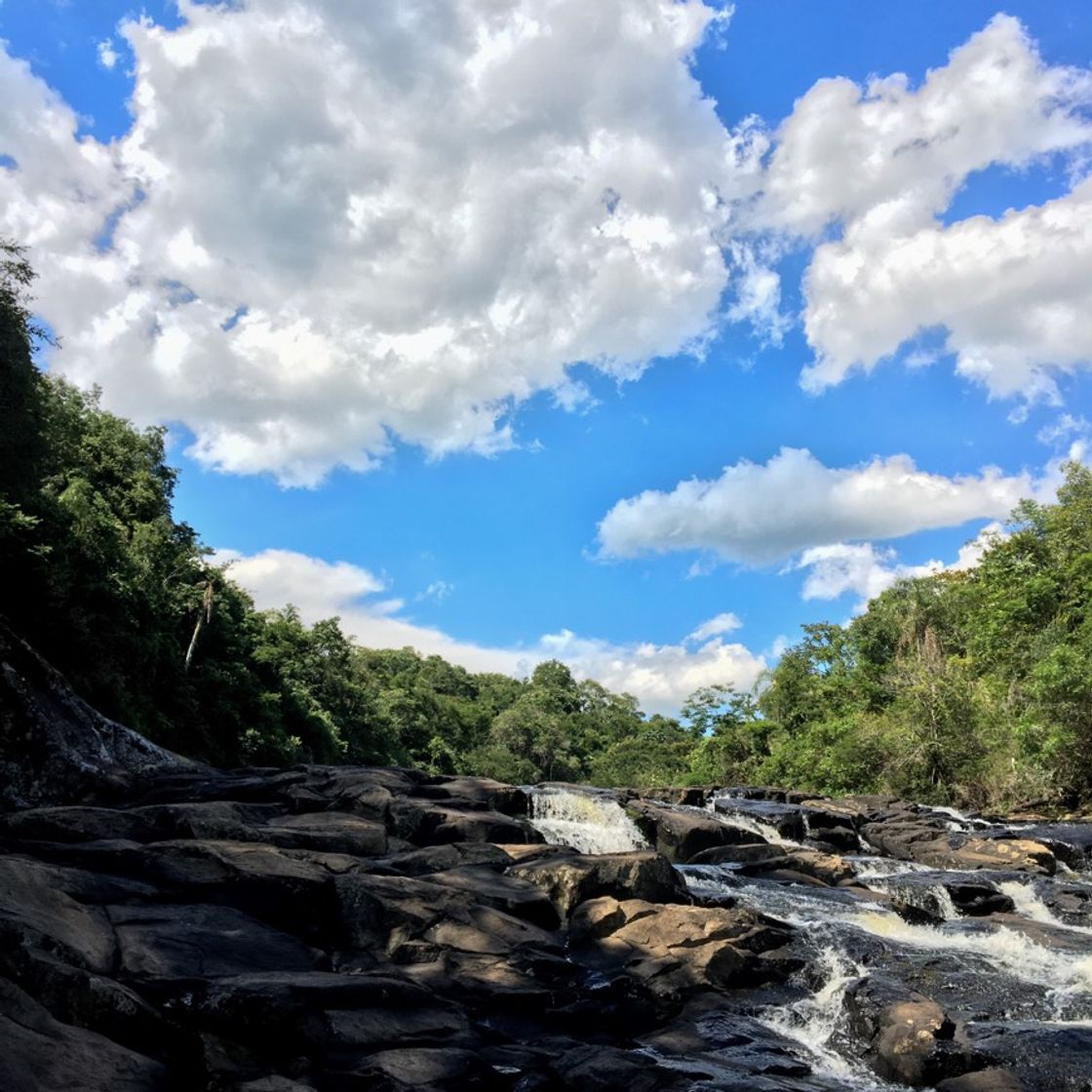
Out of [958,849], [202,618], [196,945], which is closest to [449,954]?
[196,945]

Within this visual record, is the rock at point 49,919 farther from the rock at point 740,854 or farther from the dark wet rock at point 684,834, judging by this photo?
the dark wet rock at point 684,834

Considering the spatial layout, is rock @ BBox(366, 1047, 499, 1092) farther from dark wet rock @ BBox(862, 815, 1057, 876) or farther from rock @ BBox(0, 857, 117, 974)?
dark wet rock @ BBox(862, 815, 1057, 876)

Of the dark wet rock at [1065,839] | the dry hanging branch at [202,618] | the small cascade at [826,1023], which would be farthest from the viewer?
the dry hanging branch at [202,618]

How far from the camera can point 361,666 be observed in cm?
6750

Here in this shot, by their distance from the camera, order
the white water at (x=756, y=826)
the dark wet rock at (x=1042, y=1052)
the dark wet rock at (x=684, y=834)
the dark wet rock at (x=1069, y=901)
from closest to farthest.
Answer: the dark wet rock at (x=1042, y=1052) < the dark wet rock at (x=1069, y=901) < the dark wet rock at (x=684, y=834) < the white water at (x=756, y=826)

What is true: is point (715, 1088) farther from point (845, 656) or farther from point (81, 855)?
point (845, 656)

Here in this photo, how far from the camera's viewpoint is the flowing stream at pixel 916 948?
966cm

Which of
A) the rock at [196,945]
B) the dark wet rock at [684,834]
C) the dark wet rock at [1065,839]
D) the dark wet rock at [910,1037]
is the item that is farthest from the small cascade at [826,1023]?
the dark wet rock at [1065,839]

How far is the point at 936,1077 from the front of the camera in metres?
8.23

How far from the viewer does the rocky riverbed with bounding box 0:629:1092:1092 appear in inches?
277

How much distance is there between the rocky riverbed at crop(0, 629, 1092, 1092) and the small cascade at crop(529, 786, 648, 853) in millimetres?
3585

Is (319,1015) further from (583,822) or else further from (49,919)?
(583,822)

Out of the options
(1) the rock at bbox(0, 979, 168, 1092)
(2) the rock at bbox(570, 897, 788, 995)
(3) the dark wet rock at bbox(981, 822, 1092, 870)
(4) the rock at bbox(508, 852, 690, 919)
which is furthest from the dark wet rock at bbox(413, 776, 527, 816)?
(1) the rock at bbox(0, 979, 168, 1092)

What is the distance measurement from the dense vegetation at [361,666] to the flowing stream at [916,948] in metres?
13.6
